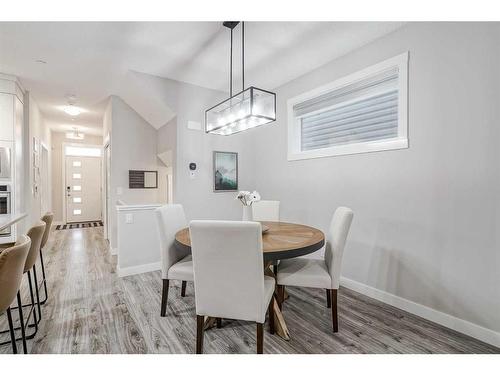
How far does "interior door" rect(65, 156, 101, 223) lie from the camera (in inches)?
290

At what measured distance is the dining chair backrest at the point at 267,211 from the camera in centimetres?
313

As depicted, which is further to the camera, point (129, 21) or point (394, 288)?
point (394, 288)

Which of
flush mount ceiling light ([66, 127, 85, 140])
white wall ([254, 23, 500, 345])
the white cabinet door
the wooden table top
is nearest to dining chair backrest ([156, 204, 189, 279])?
the wooden table top

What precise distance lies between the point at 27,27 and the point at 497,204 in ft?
13.4

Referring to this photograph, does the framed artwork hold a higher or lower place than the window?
lower

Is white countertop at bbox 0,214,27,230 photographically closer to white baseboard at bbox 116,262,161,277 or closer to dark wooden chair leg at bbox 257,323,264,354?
white baseboard at bbox 116,262,161,277

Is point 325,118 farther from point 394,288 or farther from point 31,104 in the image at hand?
point 31,104

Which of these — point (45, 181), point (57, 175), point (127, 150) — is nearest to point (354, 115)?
point (127, 150)

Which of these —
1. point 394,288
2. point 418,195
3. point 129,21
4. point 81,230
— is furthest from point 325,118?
point 81,230

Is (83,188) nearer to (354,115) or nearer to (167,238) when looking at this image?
(167,238)

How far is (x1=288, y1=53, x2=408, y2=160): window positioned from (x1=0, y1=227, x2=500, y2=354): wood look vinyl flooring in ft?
4.98

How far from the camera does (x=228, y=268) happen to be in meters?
1.54

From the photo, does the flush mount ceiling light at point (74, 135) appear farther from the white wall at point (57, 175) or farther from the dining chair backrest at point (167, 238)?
the dining chair backrest at point (167, 238)

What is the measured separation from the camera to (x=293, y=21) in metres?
2.29
